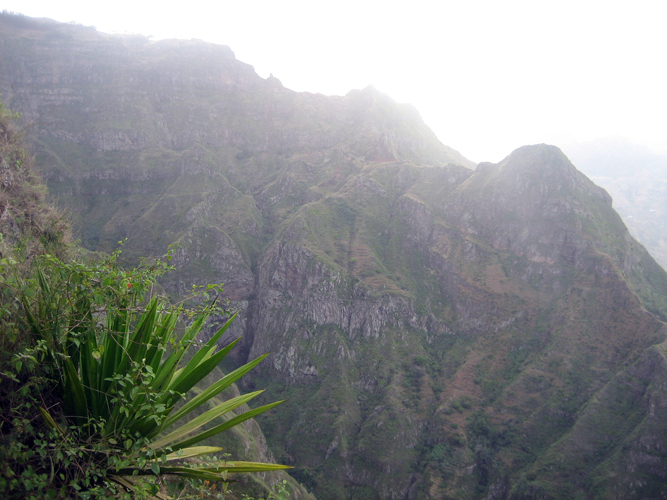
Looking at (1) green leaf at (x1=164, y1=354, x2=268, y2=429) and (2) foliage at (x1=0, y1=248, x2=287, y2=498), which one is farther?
(1) green leaf at (x1=164, y1=354, x2=268, y2=429)

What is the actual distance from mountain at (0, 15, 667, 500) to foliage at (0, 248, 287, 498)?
20567 mm

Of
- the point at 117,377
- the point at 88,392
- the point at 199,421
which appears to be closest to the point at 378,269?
the point at 199,421

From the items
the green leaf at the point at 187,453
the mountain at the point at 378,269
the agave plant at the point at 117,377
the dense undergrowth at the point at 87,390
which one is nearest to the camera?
the dense undergrowth at the point at 87,390

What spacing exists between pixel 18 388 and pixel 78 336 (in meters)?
0.70

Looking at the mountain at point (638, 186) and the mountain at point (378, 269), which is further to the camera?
the mountain at point (638, 186)

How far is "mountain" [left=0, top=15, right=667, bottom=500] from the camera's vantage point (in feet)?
161

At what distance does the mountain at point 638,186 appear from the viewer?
483 ft

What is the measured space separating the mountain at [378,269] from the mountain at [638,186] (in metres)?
99.9

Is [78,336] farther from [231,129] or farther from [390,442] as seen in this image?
[231,129]

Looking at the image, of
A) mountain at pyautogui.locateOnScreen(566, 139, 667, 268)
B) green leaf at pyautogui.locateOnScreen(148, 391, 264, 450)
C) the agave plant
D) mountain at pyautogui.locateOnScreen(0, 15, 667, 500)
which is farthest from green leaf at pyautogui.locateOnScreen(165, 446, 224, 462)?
mountain at pyautogui.locateOnScreen(566, 139, 667, 268)

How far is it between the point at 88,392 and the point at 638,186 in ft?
744

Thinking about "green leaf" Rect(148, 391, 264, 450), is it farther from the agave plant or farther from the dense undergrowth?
the agave plant

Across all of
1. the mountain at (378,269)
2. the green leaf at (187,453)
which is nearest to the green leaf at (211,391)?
the green leaf at (187,453)

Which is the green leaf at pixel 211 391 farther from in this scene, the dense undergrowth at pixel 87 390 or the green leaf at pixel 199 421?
the green leaf at pixel 199 421
